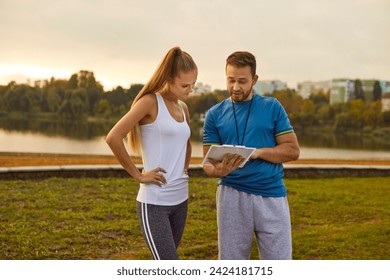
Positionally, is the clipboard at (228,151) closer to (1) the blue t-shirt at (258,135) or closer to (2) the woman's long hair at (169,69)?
(1) the blue t-shirt at (258,135)

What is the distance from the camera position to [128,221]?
17.8 feet

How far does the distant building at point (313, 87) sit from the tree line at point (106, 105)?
5.67 meters

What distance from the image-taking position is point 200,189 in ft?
24.4

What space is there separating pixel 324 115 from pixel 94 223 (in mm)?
36036

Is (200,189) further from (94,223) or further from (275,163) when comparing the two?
(275,163)

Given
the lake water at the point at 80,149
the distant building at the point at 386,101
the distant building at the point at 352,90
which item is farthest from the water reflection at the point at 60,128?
the distant building at the point at 386,101

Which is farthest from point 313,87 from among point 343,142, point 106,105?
point 106,105

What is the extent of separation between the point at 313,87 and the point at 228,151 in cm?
5077

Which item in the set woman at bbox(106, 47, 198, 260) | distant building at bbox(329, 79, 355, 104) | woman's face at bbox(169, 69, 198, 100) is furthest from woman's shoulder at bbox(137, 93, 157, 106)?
distant building at bbox(329, 79, 355, 104)

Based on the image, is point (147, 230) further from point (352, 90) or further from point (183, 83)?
point (352, 90)

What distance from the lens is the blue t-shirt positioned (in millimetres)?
2367

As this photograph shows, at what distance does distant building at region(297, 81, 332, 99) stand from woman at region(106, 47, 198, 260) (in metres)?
45.4

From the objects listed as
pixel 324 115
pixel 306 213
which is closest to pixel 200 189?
pixel 306 213

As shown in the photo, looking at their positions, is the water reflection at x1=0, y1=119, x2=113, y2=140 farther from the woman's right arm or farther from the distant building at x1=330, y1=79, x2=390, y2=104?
the woman's right arm
